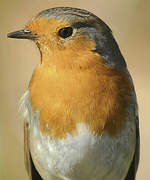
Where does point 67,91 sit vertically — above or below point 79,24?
below

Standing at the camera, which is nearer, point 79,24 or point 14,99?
point 79,24

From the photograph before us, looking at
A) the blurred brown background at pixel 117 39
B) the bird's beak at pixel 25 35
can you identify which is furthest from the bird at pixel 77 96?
the blurred brown background at pixel 117 39

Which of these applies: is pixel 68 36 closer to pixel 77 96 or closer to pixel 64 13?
pixel 64 13

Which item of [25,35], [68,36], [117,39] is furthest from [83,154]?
[117,39]

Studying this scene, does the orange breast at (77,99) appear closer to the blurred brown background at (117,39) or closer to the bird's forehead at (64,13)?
the bird's forehead at (64,13)

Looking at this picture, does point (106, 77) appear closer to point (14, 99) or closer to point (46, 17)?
point (46, 17)

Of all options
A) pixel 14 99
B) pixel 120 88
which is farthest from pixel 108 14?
pixel 120 88
